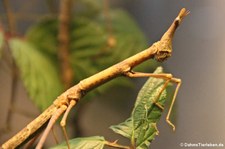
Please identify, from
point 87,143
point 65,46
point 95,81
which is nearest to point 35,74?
point 65,46

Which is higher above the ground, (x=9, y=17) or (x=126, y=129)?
(x=9, y=17)

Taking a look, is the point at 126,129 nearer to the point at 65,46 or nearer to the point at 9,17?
the point at 65,46

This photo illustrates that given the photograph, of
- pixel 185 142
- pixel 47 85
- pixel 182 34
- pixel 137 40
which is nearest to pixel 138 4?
pixel 137 40

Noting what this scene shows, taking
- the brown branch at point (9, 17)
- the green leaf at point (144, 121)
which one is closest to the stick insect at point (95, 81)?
the green leaf at point (144, 121)

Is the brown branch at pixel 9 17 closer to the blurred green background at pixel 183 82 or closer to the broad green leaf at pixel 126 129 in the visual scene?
the blurred green background at pixel 183 82

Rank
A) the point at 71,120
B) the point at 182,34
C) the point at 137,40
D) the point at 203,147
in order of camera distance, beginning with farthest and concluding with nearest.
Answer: the point at 71,120, the point at 137,40, the point at 182,34, the point at 203,147

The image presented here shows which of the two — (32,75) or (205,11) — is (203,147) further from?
(32,75)
